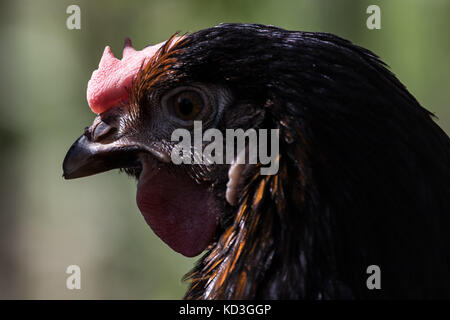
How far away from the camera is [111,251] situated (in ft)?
22.1

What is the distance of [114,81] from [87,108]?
16.0 ft

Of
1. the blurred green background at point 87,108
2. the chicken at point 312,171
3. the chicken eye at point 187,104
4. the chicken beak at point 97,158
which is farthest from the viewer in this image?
the blurred green background at point 87,108

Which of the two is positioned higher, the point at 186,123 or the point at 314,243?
the point at 186,123

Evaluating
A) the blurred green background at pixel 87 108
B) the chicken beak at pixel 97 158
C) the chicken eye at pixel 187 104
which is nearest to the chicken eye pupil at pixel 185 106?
the chicken eye at pixel 187 104

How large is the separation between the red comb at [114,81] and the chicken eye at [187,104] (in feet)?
0.85

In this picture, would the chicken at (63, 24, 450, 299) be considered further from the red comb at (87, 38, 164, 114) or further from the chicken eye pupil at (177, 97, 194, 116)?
the red comb at (87, 38, 164, 114)

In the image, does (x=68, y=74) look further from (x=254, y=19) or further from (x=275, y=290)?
(x=275, y=290)

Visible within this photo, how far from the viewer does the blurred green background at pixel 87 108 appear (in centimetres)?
663

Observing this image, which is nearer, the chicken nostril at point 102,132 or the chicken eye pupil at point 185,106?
the chicken eye pupil at point 185,106

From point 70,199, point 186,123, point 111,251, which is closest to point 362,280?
point 186,123

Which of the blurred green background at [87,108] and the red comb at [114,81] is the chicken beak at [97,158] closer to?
the red comb at [114,81]
